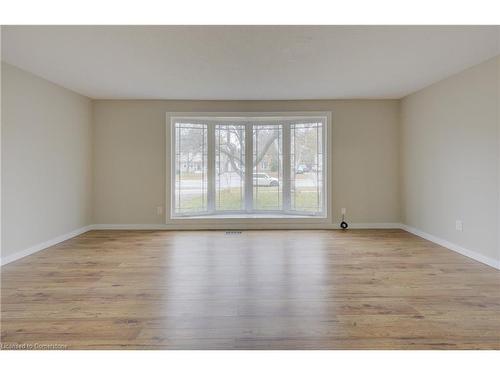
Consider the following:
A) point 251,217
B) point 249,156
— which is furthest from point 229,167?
point 251,217

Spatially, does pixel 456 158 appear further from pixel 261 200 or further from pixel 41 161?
pixel 41 161

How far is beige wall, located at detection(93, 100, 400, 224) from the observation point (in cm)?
523

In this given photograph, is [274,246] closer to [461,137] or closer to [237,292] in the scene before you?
[237,292]

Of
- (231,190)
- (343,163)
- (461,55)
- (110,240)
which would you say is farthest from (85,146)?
(461,55)

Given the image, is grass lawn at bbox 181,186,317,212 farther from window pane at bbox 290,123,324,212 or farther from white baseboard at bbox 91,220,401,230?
white baseboard at bbox 91,220,401,230

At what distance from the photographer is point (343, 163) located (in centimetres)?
529

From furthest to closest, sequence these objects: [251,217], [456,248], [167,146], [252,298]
→ 1. [251,217]
2. [167,146]
3. [456,248]
4. [252,298]

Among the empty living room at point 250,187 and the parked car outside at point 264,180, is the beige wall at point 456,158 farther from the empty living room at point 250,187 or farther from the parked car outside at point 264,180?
the parked car outside at point 264,180

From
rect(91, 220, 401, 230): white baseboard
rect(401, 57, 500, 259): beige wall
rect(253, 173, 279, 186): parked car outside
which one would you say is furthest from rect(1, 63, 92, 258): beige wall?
rect(401, 57, 500, 259): beige wall

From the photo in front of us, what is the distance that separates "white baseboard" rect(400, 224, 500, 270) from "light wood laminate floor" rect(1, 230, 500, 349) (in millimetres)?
121

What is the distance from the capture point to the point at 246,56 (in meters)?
3.16

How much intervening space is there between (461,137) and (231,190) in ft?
11.9

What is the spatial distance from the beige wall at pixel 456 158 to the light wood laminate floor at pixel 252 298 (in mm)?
535

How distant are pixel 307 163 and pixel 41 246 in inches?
174
